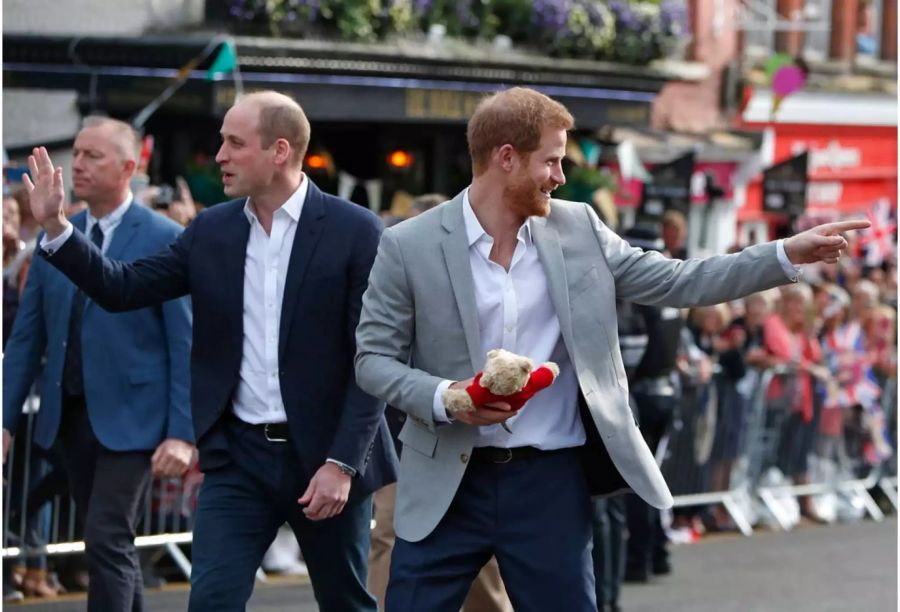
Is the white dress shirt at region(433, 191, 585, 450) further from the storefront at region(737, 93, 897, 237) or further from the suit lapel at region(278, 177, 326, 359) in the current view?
the storefront at region(737, 93, 897, 237)

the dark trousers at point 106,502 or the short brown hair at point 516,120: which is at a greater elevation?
the short brown hair at point 516,120

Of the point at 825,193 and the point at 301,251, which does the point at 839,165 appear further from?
the point at 301,251

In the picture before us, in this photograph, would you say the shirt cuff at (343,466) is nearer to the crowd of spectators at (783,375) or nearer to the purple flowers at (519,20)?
the crowd of spectators at (783,375)

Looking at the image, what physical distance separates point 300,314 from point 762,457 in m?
7.99

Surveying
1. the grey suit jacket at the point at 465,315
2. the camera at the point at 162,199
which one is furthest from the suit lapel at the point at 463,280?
the camera at the point at 162,199

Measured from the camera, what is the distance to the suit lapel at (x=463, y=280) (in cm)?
519

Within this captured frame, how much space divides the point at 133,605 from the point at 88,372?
85cm

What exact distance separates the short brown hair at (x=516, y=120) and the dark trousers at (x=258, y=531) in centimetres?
126

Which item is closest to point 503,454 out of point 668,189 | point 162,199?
point 162,199

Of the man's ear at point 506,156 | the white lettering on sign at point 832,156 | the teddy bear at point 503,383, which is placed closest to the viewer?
the teddy bear at point 503,383

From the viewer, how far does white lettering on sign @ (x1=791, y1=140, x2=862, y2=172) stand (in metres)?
26.0

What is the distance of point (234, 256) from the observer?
5965 mm

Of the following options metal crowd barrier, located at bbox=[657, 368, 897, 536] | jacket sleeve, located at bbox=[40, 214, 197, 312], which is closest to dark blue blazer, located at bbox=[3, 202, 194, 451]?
jacket sleeve, located at bbox=[40, 214, 197, 312]

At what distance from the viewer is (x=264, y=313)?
5.93 m
